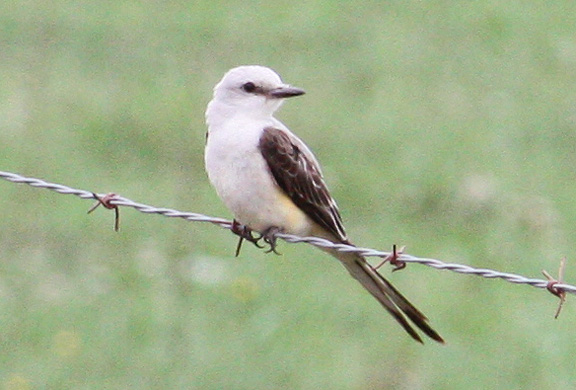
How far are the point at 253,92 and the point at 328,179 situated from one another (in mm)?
4434

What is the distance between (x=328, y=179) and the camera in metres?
12.4

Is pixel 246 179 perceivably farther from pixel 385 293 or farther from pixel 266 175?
pixel 385 293

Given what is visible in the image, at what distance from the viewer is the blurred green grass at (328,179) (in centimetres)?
980

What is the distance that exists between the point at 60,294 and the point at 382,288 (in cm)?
334

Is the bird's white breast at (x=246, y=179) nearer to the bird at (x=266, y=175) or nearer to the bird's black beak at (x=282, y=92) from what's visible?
the bird at (x=266, y=175)

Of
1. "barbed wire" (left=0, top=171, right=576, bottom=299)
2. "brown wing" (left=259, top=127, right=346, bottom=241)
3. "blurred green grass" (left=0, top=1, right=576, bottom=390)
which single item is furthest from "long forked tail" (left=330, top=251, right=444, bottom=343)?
"blurred green grass" (left=0, top=1, right=576, bottom=390)

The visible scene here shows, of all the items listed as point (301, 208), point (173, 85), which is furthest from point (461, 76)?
point (301, 208)

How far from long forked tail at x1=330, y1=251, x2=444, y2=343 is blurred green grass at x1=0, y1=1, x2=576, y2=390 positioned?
6.11ft

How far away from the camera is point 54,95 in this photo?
45.3 feet

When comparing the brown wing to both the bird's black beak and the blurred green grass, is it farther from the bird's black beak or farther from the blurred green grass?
the blurred green grass

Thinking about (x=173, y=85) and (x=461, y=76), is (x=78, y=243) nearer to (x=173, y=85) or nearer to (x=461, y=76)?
(x=173, y=85)

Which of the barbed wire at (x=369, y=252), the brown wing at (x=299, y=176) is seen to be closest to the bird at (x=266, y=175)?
the brown wing at (x=299, y=176)

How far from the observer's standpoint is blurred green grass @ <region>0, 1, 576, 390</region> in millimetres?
9805

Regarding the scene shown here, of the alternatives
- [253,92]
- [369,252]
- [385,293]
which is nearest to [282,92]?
[253,92]
